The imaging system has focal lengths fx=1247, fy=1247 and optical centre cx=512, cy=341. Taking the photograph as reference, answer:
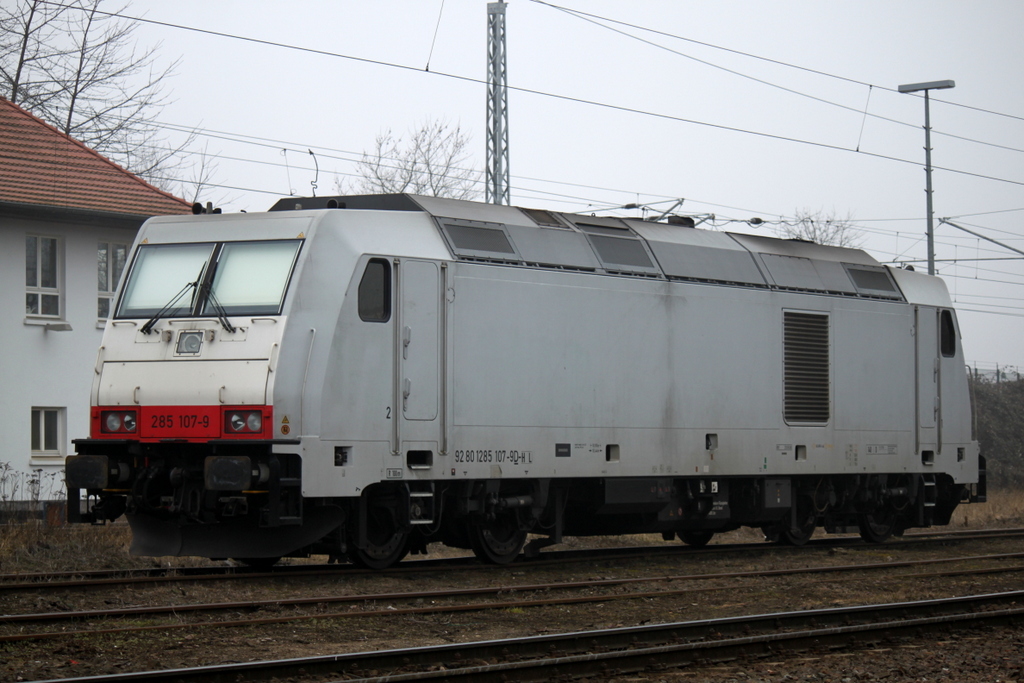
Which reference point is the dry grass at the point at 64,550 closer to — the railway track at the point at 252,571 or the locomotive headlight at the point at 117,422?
the railway track at the point at 252,571

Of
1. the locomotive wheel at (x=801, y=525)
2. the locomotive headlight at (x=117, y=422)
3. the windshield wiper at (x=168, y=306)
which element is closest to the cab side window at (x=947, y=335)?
the locomotive wheel at (x=801, y=525)

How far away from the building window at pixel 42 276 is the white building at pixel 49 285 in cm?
2

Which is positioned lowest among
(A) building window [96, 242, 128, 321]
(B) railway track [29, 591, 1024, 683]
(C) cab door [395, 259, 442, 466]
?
(B) railway track [29, 591, 1024, 683]

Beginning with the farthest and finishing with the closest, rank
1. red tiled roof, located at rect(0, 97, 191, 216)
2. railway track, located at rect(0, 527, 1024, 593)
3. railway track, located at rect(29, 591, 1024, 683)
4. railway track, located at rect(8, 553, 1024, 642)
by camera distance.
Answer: red tiled roof, located at rect(0, 97, 191, 216)
railway track, located at rect(0, 527, 1024, 593)
railway track, located at rect(8, 553, 1024, 642)
railway track, located at rect(29, 591, 1024, 683)

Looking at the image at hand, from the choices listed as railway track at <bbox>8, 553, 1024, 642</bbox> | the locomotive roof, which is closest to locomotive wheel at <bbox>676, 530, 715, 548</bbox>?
railway track at <bbox>8, 553, 1024, 642</bbox>

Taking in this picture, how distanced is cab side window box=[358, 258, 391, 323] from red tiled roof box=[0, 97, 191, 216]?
11620 millimetres

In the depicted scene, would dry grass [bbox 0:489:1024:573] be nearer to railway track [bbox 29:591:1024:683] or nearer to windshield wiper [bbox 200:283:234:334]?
windshield wiper [bbox 200:283:234:334]

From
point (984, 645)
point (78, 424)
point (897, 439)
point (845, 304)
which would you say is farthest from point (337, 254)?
point (78, 424)

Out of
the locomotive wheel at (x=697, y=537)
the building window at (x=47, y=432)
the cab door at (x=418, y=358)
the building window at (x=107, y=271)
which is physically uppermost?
the building window at (x=107, y=271)

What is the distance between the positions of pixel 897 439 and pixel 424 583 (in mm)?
8081

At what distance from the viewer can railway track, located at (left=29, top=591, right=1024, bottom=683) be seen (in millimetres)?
7340

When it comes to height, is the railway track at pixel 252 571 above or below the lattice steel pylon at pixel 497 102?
below

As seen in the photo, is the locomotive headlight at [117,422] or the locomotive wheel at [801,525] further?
the locomotive wheel at [801,525]

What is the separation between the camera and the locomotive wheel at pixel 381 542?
1253cm
